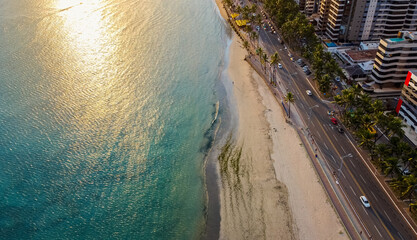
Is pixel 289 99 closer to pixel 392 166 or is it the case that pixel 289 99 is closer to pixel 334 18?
pixel 392 166

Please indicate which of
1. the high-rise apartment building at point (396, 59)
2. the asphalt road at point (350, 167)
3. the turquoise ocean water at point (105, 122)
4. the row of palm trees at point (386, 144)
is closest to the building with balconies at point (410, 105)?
the row of palm trees at point (386, 144)

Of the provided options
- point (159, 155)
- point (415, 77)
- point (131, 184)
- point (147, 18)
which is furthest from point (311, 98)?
point (147, 18)

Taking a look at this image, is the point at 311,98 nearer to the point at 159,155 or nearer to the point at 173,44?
the point at 159,155

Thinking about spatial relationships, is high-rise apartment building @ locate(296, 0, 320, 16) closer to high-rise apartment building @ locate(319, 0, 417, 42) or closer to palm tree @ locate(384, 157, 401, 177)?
high-rise apartment building @ locate(319, 0, 417, 42)

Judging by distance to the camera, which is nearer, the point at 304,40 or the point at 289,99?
the point at 289,99

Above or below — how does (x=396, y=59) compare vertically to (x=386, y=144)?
above

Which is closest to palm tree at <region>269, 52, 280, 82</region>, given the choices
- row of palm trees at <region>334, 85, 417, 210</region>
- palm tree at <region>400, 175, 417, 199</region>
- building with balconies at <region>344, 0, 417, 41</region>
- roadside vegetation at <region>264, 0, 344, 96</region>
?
roadside vegetation at <region>264, 0, 344, 96</region>

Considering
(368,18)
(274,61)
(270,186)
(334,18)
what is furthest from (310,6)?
(270,186)
